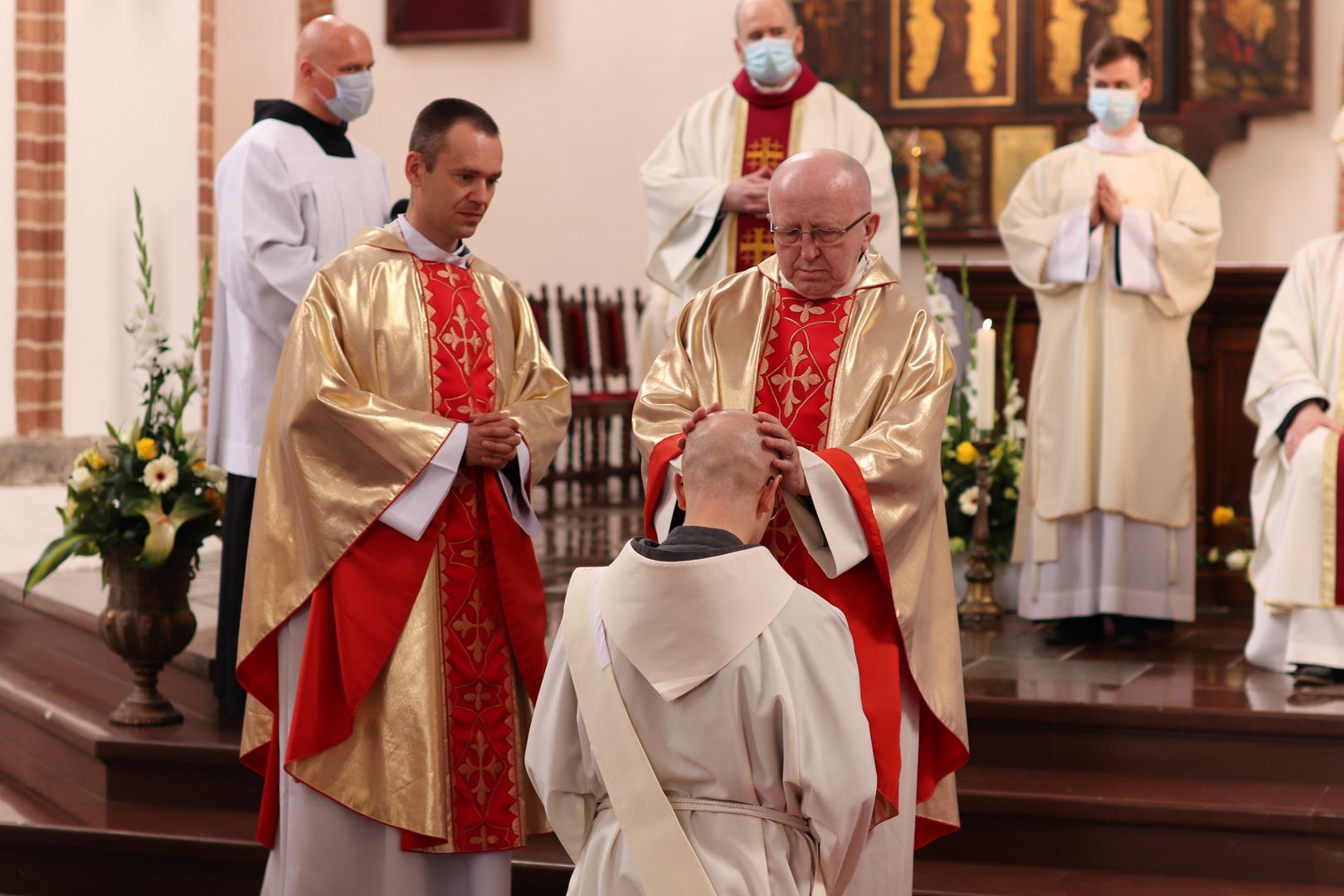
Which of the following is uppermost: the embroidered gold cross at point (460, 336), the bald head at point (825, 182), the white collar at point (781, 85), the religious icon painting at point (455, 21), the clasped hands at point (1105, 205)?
the religious icon painting at point (455, 21)

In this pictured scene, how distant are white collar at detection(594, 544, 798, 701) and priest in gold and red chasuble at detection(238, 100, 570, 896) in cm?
128

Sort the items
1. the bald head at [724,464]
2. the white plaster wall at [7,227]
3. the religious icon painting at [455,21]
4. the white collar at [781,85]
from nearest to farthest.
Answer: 1. the bald head at [724,464]
2. the white collar at [781,85]
3. the white plaster wall at [7,227]
4. the religious icon painting at [455,21]

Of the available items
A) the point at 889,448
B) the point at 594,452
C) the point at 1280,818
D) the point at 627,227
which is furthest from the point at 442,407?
the point at 627,227

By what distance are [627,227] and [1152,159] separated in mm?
4708

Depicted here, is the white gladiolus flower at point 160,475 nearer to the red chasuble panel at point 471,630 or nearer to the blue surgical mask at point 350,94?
the blue surgical mask at point 350,94

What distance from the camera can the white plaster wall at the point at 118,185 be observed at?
29.2ft

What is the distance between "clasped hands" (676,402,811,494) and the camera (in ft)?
9.30

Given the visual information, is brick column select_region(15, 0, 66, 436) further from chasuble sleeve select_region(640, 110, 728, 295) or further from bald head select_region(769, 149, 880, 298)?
bald head select_region(769, 149, 880, 298)

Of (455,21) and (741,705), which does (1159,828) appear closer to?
(741,705)

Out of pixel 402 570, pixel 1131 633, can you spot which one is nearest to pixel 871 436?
pixel 402 570

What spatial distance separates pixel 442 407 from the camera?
371 cm

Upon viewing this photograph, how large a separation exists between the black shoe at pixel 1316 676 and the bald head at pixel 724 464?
3.00m

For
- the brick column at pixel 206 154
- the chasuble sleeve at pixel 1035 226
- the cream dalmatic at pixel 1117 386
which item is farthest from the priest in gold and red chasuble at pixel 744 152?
the brick column at pixel 206 154

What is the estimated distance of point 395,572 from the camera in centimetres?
361
